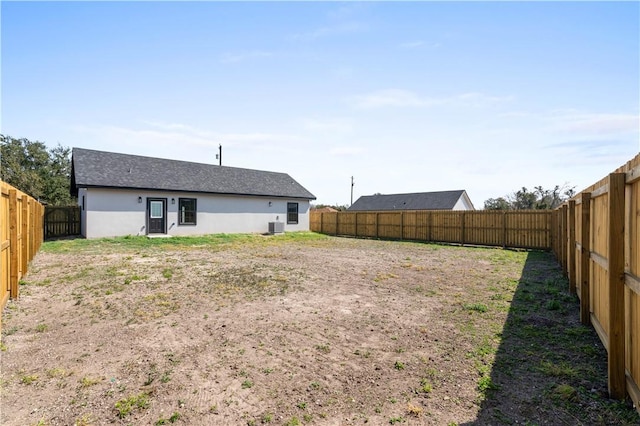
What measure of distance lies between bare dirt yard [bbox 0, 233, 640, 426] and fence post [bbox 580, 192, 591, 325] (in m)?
0.28

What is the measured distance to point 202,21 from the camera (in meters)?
8.62

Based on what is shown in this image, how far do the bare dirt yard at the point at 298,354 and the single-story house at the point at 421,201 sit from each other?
93.7ft

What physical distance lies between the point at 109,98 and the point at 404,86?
10283 millimetres

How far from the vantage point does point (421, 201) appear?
3738 centimetres

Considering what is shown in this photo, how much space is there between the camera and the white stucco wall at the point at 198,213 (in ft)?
54.0

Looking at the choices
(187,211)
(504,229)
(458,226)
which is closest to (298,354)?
(504,229)

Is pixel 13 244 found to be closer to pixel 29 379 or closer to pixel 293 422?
pixel 29 379

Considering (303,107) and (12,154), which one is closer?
(303,107)

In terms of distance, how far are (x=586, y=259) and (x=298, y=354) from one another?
14.9 feet

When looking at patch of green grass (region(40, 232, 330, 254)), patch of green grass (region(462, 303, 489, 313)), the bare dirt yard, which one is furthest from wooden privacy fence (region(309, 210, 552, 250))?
patch of green grass (region(462, 303, 489, 313))

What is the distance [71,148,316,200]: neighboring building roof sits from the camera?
679 inches

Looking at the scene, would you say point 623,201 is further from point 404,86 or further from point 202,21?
point 202,21

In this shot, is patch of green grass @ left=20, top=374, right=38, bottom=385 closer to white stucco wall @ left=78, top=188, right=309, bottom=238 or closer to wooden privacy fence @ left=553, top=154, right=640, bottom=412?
wooden privacy fence @ left=553, top=154, right=640, bottom=412

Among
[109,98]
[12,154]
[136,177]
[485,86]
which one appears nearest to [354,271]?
[485,86]
